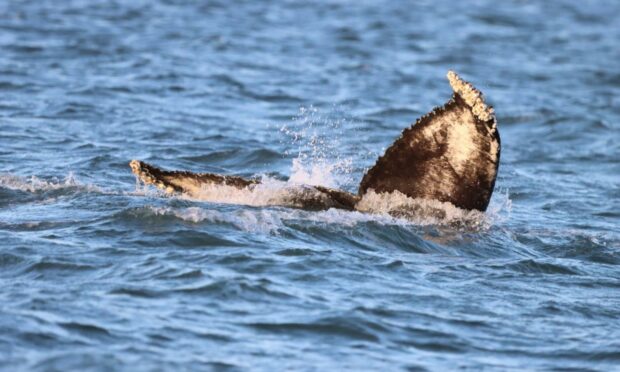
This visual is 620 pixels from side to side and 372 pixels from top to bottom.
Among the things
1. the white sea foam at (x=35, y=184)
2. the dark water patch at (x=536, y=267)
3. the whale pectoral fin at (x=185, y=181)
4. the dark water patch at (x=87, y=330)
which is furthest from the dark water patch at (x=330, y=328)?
the white sea foam at (x=35, y=184)

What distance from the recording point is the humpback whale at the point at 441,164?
32.8ft

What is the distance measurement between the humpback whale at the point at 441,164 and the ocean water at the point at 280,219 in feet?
0.71

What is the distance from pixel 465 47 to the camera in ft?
87.0

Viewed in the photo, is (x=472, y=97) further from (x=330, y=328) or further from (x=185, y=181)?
(x=330, y=328)

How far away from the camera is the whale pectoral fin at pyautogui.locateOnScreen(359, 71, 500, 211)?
998 centimetres

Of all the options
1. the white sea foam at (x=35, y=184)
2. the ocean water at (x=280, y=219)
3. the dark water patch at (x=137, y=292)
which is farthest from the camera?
the white sea foam at (x=35, y=184)

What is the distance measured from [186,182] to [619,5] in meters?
27.8

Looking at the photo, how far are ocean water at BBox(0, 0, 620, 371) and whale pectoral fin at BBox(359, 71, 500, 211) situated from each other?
0.87 ft

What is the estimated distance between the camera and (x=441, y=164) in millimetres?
10227

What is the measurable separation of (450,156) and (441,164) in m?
0.11

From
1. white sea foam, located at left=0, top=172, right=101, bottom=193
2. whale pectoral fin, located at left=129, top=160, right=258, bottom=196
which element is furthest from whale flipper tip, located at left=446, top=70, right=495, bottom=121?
white sea foam, located at left=0, top=172, right=101, bottom=193

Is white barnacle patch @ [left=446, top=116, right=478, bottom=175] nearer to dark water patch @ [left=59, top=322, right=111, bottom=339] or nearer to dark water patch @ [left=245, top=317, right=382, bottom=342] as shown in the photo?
dark water patch @ [left=245, top=317, right=382, bottom=342]

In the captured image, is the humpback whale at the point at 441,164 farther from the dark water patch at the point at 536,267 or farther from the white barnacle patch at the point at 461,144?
the dark water patch at the point at 536,267

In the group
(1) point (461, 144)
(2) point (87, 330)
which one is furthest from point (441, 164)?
(2) point (87, 330)
